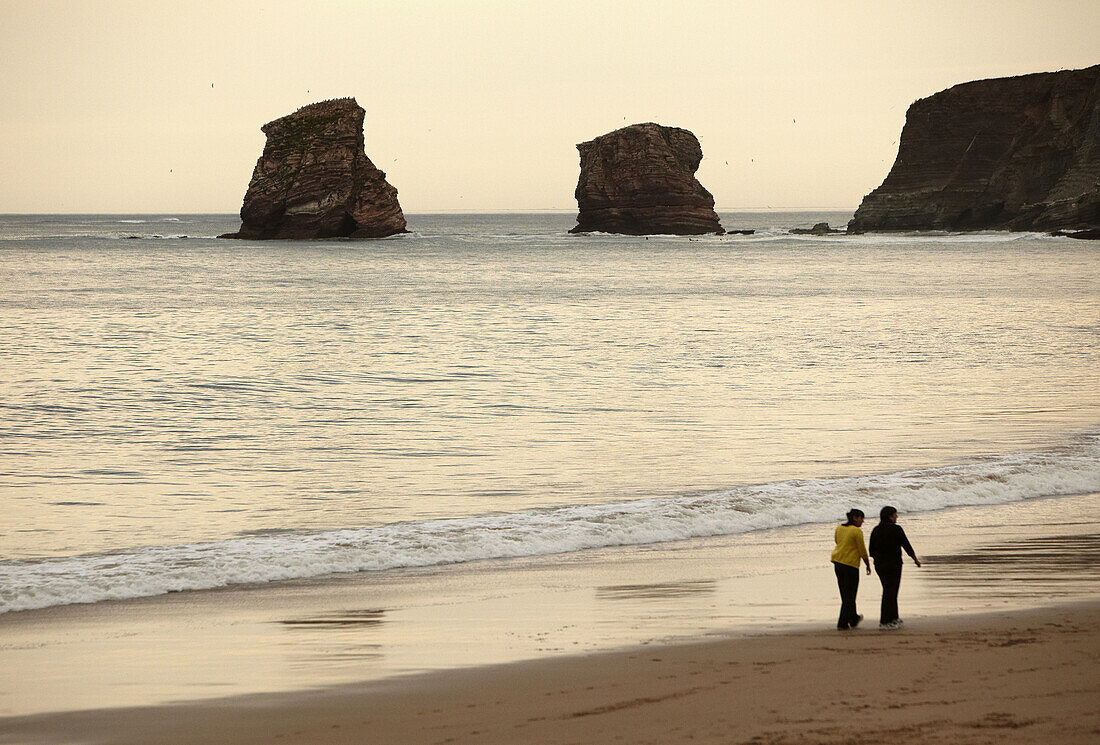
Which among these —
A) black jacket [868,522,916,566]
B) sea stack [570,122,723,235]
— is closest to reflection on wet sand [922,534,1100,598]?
black jacket [868,522,916,566]

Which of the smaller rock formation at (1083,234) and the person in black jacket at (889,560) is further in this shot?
the smaller rock formation at (1083,234)

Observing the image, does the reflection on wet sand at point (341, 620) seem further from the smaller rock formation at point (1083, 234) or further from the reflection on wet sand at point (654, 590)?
the smaller rock formation at point (1083, 234)

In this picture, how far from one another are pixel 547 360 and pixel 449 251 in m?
81.6

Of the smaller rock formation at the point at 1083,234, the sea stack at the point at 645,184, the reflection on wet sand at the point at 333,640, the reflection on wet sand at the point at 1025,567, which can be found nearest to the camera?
the reflection on wet sand at the point at 333,640

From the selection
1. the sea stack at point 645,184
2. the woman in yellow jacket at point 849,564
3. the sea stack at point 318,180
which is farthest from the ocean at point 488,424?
the sea stack at point 645,184

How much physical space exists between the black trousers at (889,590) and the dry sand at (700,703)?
600 mm

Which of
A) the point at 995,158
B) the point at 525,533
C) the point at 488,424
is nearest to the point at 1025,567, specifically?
the point at 525,533

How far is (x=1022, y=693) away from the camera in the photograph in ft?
23.3

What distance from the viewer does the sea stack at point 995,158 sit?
125 m

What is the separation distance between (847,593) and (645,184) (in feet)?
420

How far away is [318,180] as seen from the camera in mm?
118875

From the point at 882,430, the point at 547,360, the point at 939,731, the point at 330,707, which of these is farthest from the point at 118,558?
the point at 547,360

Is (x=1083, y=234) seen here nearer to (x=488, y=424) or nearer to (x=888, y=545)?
(x=488, y=424)

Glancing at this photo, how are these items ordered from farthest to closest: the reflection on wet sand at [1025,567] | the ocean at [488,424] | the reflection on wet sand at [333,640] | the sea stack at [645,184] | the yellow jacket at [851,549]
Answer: the sea stack at [645,184] → the ocean at [488,424] → the reflection on wet sand at [1025,567] → the yellow jacket at [851,549] → the reflection on wet sand at [333,640]
